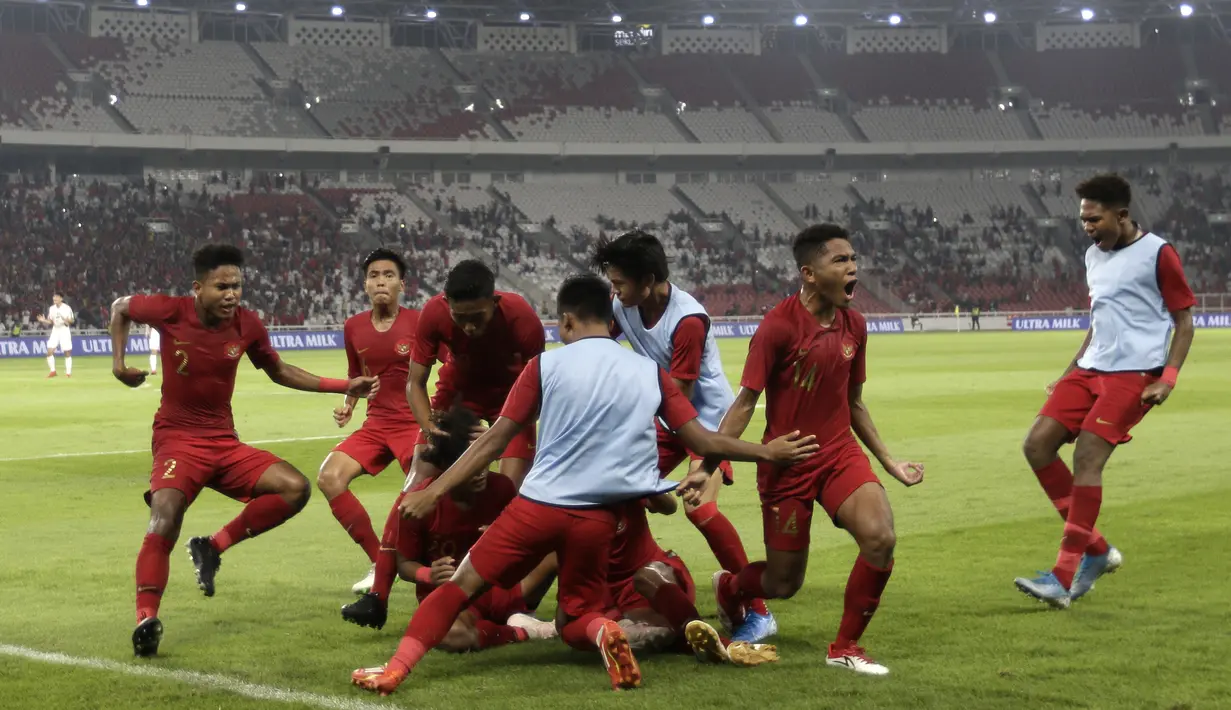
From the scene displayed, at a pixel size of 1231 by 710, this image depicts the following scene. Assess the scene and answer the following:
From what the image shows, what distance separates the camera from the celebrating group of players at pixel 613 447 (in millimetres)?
6305

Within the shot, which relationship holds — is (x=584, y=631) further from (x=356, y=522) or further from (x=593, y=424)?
(x=356, y=522)

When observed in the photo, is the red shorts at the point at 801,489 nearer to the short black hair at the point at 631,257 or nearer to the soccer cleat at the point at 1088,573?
the short black hair at the point at 631,257

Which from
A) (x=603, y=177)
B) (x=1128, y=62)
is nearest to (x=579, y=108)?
(x=603, y=177)

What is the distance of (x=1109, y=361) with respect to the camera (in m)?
8.55

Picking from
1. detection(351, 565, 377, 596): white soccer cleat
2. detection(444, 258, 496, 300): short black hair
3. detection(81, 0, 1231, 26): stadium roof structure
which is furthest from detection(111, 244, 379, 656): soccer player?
detection(81, 0, 1231, 26): stadium roof structure

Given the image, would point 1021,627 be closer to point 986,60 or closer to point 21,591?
point 21,591

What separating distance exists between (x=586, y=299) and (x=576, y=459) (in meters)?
0.70

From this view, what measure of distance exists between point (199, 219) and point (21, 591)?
170 feet

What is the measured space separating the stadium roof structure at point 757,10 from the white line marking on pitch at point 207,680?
207 feet

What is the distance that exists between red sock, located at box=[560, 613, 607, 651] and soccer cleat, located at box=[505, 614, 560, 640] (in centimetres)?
82

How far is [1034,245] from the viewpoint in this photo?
69938 millimetres

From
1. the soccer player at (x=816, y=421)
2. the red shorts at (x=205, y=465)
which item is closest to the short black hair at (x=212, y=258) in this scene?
the red shorts at (x=205, y=465)

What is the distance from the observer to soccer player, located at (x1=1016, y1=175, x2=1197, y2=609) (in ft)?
27.2

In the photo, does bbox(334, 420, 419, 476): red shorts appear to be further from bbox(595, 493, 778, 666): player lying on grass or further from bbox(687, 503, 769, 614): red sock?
bbox(595, 493, 778, 666): player lying on grass
